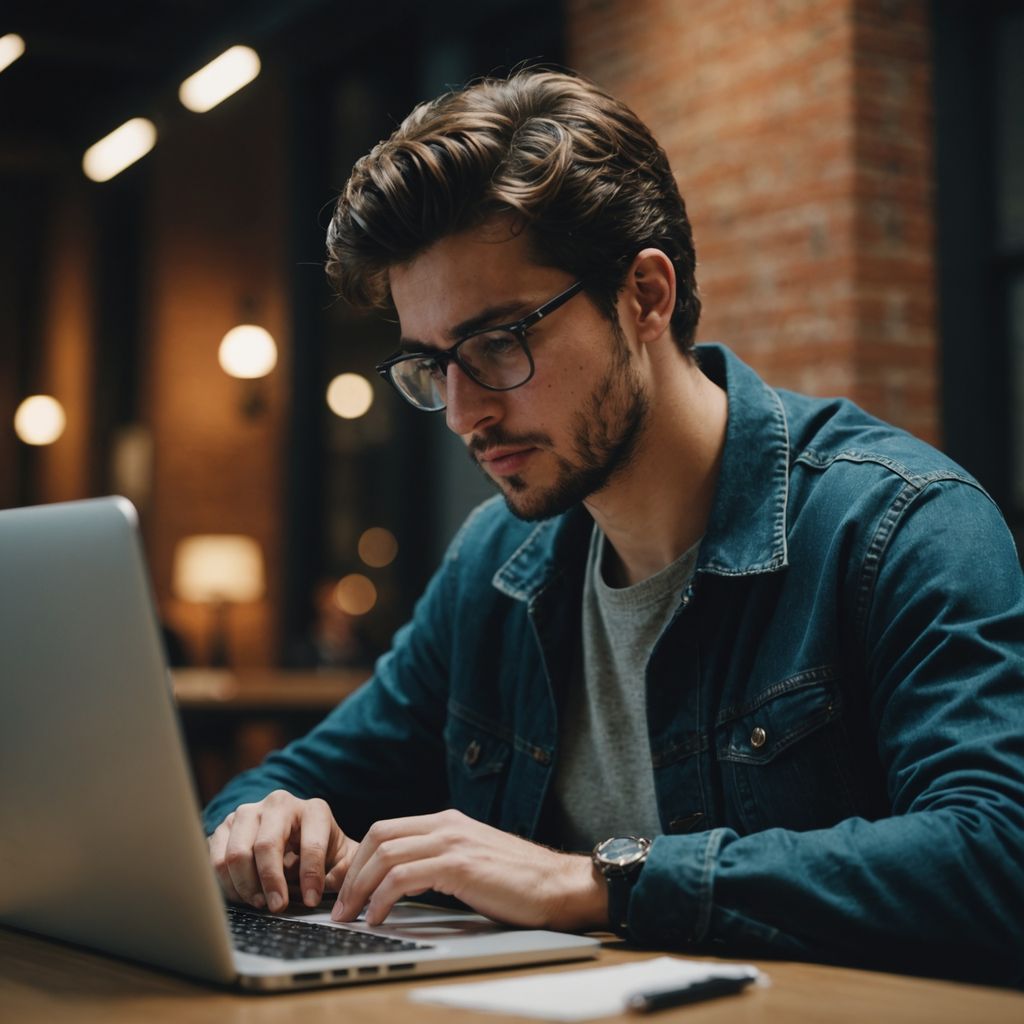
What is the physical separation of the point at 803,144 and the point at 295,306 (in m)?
4.32

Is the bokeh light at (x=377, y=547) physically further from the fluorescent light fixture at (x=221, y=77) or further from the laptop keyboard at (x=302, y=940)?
the laptop keyboard at (x=302, y=940)

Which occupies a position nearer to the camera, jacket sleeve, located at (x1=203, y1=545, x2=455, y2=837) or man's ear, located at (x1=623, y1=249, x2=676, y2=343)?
man's ear, located at (x1=623, y1=249, x2=676, y2=343)

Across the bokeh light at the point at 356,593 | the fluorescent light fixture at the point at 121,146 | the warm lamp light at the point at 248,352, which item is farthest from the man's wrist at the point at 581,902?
the warm lamp light at the point at 248,352

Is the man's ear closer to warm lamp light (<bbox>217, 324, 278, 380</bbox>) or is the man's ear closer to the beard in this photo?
the beard

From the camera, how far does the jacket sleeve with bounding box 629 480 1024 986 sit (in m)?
1.04

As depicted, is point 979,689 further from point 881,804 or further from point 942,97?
point 942,97

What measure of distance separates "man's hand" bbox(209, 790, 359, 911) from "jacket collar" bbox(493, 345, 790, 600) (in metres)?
0.45

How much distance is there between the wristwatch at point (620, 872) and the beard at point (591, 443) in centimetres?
46

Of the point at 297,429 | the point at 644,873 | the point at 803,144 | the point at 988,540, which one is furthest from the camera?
the point at 297,429

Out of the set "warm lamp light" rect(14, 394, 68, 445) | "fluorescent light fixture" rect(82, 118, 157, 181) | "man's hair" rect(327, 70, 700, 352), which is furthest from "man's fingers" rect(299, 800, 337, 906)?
"warm lamp light" rect(14, 394, 68, 445)

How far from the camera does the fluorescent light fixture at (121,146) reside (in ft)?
18.9

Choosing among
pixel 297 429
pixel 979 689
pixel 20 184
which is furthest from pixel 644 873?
pixel 20 184

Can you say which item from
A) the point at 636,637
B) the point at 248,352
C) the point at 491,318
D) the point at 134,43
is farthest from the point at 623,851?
the point at 134,43

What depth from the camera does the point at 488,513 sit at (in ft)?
6.05
